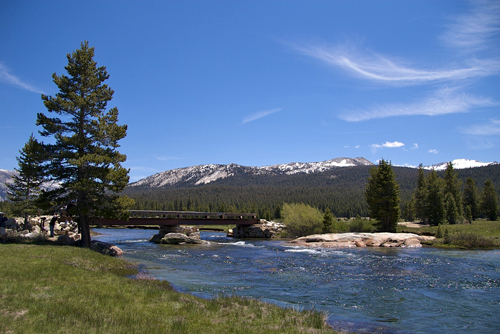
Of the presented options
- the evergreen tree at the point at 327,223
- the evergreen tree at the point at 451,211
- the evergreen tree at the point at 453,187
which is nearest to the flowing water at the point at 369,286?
the evergreen tree at the point at 327,223

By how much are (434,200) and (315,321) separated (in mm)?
71885

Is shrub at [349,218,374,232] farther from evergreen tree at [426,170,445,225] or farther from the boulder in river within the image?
evergreen tree at [426,170,445,225]

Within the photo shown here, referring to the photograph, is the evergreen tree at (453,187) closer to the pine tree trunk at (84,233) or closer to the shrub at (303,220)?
the shrub at (303,220)

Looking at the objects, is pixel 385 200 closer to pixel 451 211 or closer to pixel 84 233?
pixel 451 211

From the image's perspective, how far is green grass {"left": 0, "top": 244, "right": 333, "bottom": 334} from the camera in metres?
8.31

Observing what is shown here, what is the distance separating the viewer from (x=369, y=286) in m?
18.5

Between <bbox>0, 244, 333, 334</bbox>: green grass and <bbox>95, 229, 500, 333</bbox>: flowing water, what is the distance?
2.47 m

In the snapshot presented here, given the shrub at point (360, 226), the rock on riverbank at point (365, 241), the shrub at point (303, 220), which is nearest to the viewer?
the rock on riverbank at point (365, 241)

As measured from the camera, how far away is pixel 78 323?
8258mm

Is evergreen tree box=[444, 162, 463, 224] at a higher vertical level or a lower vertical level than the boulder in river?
higher

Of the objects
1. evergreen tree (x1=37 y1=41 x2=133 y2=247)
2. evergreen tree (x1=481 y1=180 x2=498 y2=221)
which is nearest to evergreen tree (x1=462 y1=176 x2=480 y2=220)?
evergreen tree (x1=481 y1=180 x2=498 y2=221)

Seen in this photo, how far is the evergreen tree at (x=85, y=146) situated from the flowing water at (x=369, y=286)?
7303 mm

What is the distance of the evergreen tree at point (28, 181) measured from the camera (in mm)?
25423

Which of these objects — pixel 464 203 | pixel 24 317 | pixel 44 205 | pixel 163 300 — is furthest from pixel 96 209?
pixel 464 203
